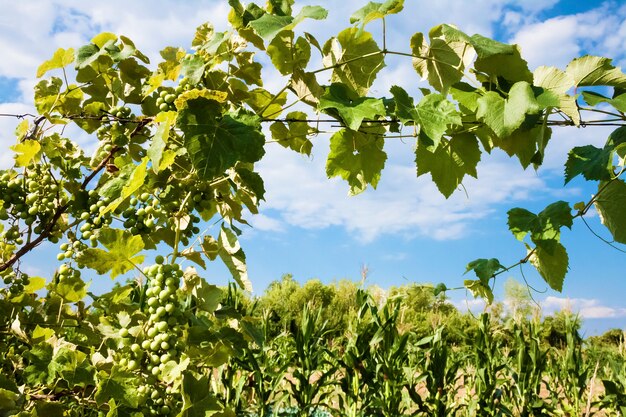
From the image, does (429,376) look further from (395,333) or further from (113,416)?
(113,416)

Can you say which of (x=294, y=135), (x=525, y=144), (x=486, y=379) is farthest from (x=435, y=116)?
(x=486, y=379)

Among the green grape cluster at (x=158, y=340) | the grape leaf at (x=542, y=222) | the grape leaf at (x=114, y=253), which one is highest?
the grape leaf at (x=542, y=222)

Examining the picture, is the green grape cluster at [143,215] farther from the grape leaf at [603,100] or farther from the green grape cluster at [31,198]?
the grape leaf at [603,100]

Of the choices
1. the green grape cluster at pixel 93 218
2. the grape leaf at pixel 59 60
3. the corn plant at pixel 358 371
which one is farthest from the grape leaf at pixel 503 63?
the corn plant at pixel 358 371

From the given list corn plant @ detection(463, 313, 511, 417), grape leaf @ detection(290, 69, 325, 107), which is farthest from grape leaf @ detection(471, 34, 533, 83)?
corn plant @ detection(463, 313, 511, 417)

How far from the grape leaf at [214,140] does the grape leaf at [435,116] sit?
374mm

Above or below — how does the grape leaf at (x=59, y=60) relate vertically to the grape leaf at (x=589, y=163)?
above

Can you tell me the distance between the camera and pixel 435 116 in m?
1.22

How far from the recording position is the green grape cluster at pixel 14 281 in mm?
1792

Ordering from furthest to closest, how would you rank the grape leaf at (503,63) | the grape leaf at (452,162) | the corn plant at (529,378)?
the corn plant at (529,378), the grape leaf at (452,162), the grape leaf at (503,63)

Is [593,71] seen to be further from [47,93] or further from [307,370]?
[307,370]

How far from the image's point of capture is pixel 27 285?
1913 millimetres

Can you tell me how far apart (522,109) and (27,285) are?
1.73m

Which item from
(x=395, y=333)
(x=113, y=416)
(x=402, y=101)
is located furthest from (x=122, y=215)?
(x=395, y=333)
